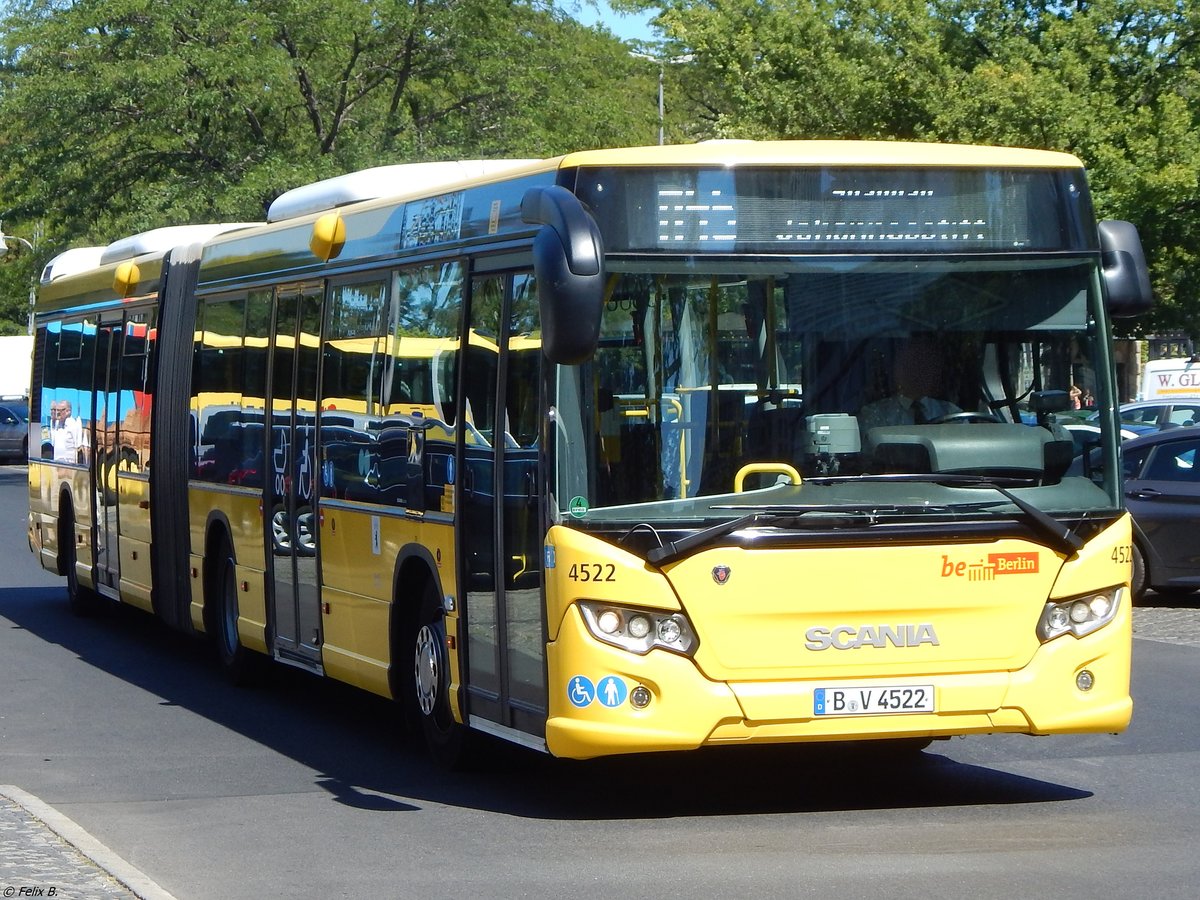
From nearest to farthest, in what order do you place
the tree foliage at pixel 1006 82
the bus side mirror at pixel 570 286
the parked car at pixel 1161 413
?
the bus side mirror at pixel 570 286
the tree foliage at pixel 1006 82
the parked car at pixel 1161 413

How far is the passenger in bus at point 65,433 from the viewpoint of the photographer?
17.1 m

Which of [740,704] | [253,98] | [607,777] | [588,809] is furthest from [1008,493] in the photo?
[253,98]

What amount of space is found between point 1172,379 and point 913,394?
32554 mm

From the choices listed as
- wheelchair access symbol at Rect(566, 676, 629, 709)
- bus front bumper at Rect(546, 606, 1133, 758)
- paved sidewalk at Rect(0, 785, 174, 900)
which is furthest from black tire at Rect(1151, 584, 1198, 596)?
paved sidewalk at Rect(0, 785, 174, 900)

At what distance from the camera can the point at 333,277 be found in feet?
36.3

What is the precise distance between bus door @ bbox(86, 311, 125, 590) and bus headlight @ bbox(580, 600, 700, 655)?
880 cm

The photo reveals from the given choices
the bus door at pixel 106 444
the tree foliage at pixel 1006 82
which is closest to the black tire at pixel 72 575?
the bus door at pixel 106 444

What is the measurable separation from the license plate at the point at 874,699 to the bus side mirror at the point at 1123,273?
5.87ft

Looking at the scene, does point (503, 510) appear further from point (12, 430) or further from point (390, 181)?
point (12, 430)

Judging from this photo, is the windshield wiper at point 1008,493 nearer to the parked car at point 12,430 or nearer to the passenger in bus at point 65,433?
the passenger in bus at point 65,433

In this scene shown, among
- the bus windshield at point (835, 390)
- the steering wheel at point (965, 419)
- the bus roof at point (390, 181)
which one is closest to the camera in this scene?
the bus windshield at point (835, 390)

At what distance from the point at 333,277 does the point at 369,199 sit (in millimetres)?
549

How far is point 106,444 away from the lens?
1614 cm

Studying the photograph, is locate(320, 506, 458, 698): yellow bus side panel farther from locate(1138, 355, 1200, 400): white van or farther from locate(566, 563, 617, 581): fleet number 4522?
locate(1138, 355, 1200, 400): white van
